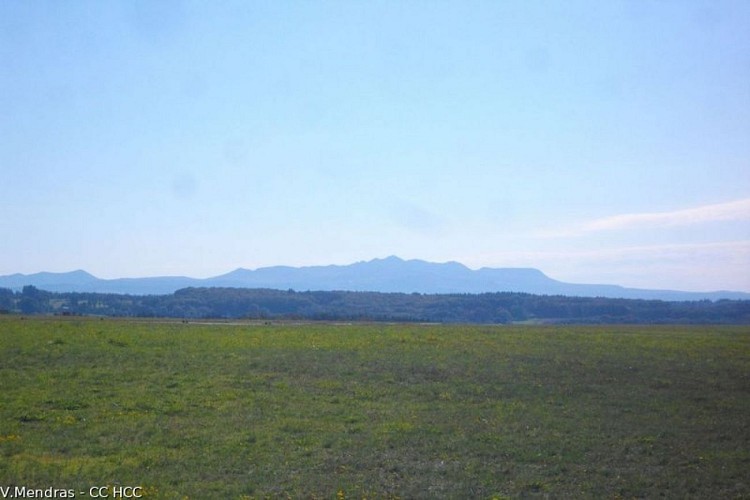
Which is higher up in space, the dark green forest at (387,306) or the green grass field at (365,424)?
the dark green forest at (387,306)

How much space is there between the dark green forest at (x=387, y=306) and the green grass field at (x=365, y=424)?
101 metres

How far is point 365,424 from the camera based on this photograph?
64.8 feet

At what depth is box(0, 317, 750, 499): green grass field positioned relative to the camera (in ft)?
47.4

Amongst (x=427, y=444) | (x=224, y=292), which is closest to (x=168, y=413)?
(x=427, y=444)

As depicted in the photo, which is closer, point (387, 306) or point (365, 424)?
point (365, 424)

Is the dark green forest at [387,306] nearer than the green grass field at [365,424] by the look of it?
No

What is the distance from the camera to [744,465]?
640 inches

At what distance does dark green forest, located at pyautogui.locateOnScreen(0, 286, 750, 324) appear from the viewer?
137m

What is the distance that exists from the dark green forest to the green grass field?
101065 millimetres

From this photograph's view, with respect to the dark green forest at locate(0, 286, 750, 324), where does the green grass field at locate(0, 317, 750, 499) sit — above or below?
below

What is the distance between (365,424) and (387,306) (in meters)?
133

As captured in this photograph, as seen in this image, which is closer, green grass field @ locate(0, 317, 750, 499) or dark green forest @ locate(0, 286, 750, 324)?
green grass field @ locate(0, 317, 750, 499)

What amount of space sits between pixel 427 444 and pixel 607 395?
11.2m

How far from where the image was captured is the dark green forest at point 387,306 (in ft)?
450
